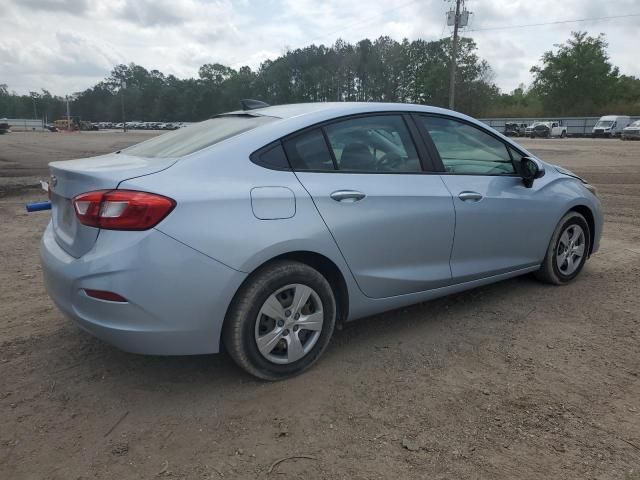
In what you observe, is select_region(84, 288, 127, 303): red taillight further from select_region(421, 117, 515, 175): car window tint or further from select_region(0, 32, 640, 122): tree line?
select_region(0, 32, 640, 122): tree line

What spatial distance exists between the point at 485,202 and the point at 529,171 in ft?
2.01

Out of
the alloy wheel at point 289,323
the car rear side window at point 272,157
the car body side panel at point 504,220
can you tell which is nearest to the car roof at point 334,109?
the car rear side window at point 272,157

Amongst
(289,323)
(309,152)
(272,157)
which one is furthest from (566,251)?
(272,157)

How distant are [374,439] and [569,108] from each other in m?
81.0

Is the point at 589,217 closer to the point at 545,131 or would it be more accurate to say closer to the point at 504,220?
the point at 504,220

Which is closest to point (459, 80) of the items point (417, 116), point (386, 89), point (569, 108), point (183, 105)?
point (569, 108)

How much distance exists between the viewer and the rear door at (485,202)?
3.73 m

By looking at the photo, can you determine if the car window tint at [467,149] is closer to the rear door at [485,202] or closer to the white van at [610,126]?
the rear door at [485,202]

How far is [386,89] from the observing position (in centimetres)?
9450

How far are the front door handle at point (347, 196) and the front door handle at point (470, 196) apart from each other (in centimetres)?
88

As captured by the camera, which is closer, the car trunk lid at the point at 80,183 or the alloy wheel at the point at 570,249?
the car trunk lid at the point at 80,183

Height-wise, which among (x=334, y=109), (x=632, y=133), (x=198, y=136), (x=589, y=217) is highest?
(x=632, y=133)

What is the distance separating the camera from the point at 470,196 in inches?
147

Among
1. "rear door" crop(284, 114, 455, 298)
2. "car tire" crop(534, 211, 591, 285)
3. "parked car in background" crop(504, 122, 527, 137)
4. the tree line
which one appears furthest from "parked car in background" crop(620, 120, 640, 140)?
"rear door" crop(284, 114, 455, 298)
